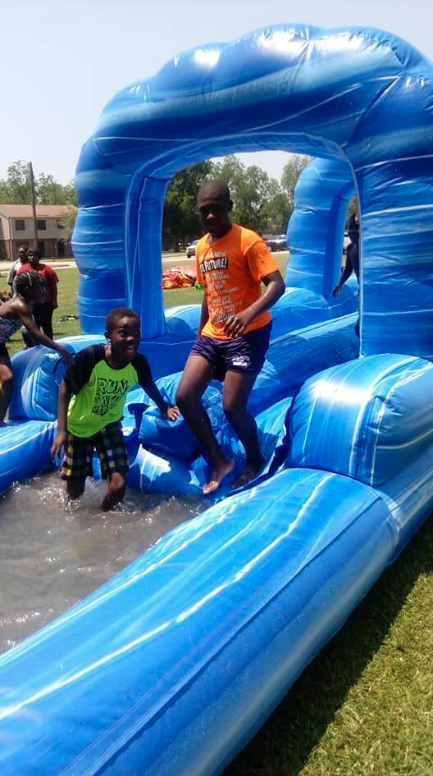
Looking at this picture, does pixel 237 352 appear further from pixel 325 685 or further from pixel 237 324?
pixel 325 685

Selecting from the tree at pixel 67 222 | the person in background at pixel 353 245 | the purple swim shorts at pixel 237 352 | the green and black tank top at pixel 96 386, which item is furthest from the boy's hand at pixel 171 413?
the tree at pixel 67 222

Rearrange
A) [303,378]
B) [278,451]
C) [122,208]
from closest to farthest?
[278,451] → [303,378] → [122,208]

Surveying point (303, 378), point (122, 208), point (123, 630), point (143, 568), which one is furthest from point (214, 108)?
point (123, 630)

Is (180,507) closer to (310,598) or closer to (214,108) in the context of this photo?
(310,598)

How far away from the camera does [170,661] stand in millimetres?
1641

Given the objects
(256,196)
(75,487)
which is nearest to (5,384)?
(75,487)

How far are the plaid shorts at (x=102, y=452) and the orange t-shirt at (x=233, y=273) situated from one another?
70 centimetres

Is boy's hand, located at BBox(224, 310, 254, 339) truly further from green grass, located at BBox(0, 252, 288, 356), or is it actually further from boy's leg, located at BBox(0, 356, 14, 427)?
green grass, located at BBox(0, 252, 288, 356)

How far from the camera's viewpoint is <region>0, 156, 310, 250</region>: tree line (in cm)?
4469

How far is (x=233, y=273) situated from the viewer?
3170 mm

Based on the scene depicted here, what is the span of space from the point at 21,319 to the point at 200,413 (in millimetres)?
1657

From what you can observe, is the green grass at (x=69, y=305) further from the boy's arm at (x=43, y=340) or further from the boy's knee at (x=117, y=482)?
the boy's knee at (x=117, y=482)

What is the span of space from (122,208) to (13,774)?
4116 mm

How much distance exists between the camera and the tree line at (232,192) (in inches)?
1759
